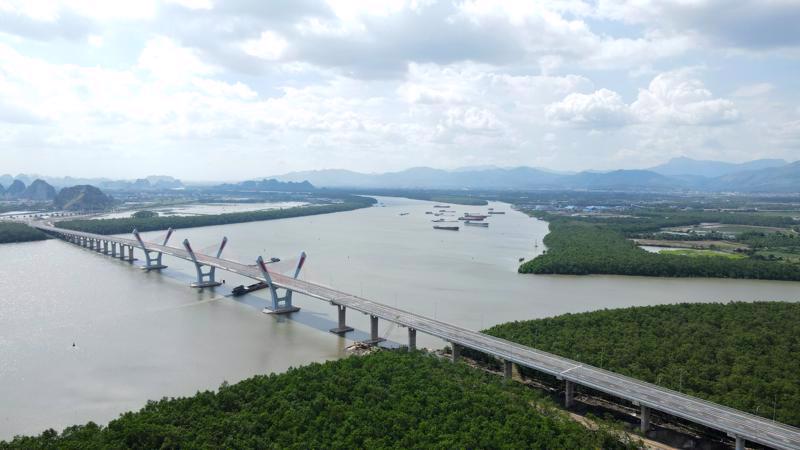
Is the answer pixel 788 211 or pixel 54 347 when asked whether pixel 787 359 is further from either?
pixel 788 211

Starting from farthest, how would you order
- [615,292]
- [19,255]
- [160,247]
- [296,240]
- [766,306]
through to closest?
[296,240] → [19,255] → [160,247] → [615,292] → [766,306]

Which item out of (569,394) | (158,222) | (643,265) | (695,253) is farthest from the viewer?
(158,222)

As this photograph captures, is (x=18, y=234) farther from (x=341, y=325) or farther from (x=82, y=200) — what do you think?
(x=82, y=200)

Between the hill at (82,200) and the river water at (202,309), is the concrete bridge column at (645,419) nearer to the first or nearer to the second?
the river water at (202,309)

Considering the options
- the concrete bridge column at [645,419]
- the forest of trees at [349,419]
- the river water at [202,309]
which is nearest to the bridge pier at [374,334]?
the river water at [202,309]

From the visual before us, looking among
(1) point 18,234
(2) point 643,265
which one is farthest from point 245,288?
(1) point 18,234

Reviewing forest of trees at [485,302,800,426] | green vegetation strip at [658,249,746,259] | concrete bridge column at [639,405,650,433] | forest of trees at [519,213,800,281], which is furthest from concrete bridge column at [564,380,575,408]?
green vegetation strip at [658,249,746,259]

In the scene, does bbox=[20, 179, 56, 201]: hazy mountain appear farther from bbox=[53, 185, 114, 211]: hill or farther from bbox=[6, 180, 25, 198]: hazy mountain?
bbox=[53, 185, 114, 211]: hill

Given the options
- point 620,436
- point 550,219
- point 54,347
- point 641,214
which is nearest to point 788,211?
point 641,214
